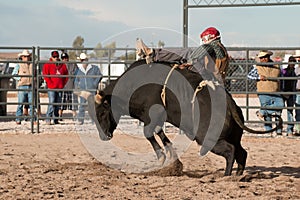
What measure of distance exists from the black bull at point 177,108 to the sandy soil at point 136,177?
0.43 m

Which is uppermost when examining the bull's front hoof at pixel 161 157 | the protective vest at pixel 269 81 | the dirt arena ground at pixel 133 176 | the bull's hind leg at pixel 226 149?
the protective vest at pixel 269 81

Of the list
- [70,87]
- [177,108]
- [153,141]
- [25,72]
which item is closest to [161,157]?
[153,141]

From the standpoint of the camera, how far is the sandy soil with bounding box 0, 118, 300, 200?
6.32 meters

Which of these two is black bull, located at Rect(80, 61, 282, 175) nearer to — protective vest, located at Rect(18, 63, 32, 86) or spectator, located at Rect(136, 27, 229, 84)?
spectator, located at Rect(136, 27, 229, 84)

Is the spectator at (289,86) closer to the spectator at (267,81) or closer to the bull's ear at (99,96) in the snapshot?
the spectator at (267,81)

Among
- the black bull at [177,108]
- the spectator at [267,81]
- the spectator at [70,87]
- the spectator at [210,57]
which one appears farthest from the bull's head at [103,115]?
the spectator at [70,87]

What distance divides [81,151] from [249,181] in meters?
3.84

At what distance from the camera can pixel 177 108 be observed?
728 cm

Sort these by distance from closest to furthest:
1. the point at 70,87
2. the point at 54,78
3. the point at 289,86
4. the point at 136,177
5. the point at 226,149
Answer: the point at 226,149
the point at 136,177
the point at 289,86
the point at 54,78
the point at 70,87

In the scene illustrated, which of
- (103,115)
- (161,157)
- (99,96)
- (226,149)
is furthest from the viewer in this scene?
(161,157)

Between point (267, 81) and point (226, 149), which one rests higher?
point (267, 81)

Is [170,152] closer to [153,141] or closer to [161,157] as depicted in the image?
[161,157]

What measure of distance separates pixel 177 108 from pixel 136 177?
3.33ft

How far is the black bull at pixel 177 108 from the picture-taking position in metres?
7.02
